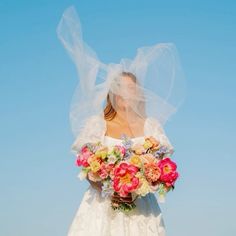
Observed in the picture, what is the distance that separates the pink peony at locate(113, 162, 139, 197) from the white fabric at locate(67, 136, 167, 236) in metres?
0.47

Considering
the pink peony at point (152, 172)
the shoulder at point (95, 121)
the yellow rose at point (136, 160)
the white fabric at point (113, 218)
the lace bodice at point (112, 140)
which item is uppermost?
the shoulder at point (95, 121)

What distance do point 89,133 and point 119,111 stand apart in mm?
603

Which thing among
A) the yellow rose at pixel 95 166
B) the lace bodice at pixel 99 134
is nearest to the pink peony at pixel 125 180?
the yellow rose at pixel 95 166

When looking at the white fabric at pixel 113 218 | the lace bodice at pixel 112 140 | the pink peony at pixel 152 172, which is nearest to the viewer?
the pink peony at pixel 152 172

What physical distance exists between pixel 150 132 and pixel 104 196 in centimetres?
115

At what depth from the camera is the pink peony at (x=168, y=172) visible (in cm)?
891

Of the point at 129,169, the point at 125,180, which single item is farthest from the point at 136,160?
the point at 125,180

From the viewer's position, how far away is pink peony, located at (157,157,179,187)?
8906 millimetres

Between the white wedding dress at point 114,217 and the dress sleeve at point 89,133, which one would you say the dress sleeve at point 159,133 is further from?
the dress sleeve at point 89,133

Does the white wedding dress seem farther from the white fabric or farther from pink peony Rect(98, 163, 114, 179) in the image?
pink peony Rect(98, 163, 114, 179)

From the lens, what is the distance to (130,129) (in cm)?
958

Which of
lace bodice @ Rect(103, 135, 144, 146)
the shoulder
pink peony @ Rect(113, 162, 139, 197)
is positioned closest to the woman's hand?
A: pink peony @ Rect(113, 162, 139, 197)

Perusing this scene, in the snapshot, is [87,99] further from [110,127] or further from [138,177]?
[138,177]

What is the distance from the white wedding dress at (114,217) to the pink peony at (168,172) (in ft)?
1.44
